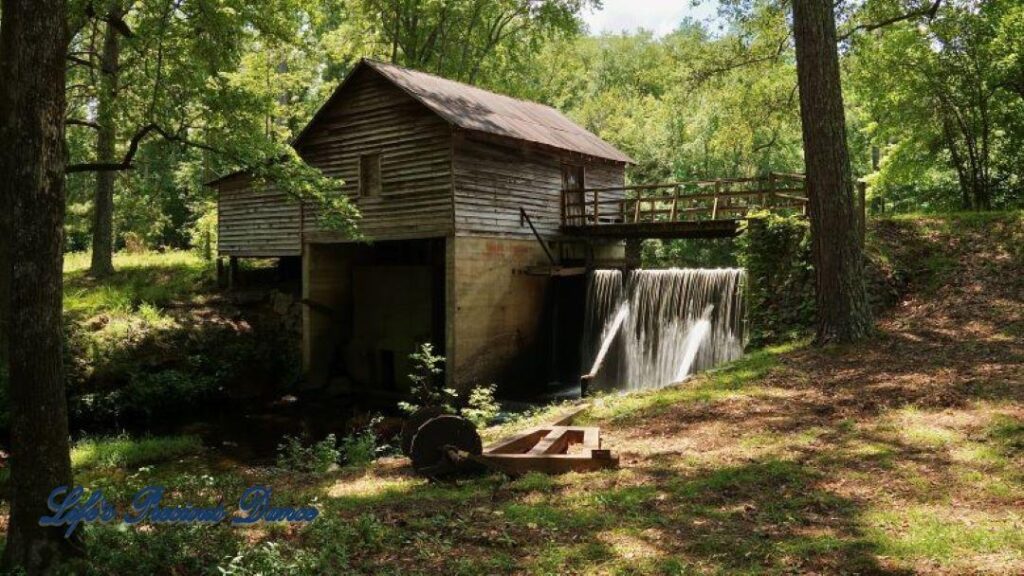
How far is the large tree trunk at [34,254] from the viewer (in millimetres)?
4609

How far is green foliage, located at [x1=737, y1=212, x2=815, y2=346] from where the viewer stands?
13.3 metres

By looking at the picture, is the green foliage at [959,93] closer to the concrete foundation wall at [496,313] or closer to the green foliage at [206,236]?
the concrete foundation wall at [496,313]

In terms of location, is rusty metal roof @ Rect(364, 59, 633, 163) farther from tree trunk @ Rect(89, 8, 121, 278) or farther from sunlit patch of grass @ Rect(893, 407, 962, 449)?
sunlit patch of grass @ Rect(893, 407, 962, 449)

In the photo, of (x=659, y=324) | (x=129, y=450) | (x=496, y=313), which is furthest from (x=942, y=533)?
(x=496, y=313)

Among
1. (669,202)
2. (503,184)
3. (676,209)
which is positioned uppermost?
(503,184)

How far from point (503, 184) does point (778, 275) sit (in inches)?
317

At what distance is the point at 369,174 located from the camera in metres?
19.8

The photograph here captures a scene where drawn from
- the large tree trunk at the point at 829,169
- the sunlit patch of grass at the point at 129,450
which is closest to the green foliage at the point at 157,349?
the sunlit patch of grass at the point at 129,450

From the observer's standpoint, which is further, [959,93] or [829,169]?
[959,93]

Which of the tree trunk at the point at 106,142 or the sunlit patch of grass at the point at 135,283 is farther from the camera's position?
the sunlit patch of grass at the point at 135,283

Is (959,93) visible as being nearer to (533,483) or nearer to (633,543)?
(533,483)

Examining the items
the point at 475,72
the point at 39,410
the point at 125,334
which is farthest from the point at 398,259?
the point at 39,410

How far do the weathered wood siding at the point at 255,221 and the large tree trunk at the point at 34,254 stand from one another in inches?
672

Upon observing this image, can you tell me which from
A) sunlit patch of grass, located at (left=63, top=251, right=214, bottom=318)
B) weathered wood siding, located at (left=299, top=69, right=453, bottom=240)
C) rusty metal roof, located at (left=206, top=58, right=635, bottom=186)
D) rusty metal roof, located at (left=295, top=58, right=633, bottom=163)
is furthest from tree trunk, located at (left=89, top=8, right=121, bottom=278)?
weathered wood siding, located at (left=299, top=69, right=453, bottom=240)
